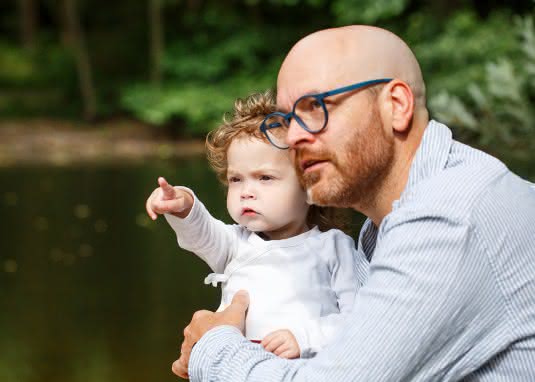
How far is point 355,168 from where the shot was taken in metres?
1.89

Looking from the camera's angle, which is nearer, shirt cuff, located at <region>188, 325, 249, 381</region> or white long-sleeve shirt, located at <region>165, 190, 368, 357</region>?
shirt cuff, located at <region>188, 325, 249, 381</region>

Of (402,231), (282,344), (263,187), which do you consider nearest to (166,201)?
(263,187)

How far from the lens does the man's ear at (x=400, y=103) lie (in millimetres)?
1883

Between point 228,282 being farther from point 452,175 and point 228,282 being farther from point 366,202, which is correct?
point 452,175

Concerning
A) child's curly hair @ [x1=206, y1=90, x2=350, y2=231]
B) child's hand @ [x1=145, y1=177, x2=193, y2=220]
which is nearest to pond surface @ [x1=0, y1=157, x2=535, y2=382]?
child's curly hair @ [x1=206, y1=90, x2=350, y2=231]

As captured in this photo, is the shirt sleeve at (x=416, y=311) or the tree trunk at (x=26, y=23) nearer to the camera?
the shirt sleeve at (x=416, y=311)

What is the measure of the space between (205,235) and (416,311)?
1001mm

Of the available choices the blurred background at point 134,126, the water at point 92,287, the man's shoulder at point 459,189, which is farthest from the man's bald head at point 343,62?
the water at point 92,287

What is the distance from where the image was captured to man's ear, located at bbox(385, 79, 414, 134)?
188 cm

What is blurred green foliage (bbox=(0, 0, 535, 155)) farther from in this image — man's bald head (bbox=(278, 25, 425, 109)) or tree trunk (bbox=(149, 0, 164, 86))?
man's bald head (bbox=(278, 25, 425, 109))

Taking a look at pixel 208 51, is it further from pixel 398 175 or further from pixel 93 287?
pixel 398 175

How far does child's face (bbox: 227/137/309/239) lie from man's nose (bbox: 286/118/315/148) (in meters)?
0.43

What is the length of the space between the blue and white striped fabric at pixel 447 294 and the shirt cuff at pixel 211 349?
4.7 inches

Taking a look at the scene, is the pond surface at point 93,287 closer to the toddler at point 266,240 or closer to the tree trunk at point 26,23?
the toddler at point 266,240
